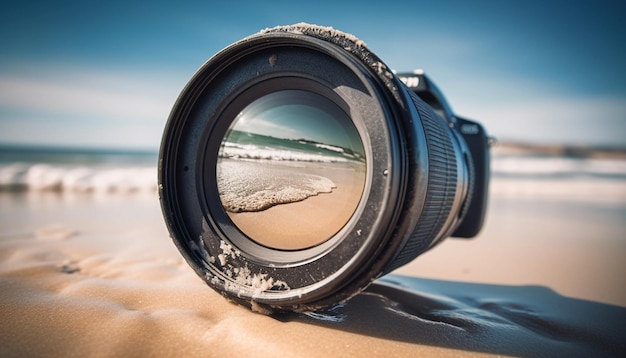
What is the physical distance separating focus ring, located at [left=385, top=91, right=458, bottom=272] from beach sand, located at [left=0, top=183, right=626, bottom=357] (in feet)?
0.64

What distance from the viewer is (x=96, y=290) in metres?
1.19

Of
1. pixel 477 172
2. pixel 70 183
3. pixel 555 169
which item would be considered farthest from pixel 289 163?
pixel 555 169

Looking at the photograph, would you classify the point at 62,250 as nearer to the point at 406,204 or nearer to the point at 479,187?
the point at 406,204

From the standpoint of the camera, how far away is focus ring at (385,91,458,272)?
100 cm

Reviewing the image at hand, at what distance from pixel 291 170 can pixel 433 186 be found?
335 millimetres

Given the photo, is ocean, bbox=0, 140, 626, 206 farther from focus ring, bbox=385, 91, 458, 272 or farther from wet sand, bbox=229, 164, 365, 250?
focus ring, bbox=385, 91, 458, 272

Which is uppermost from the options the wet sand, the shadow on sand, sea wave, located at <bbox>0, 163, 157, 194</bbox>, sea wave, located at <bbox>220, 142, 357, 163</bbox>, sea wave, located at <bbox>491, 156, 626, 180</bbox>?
sea wave, located at <bbox>491, 156, 626, 180</bbox>

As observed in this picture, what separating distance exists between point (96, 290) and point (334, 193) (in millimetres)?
735

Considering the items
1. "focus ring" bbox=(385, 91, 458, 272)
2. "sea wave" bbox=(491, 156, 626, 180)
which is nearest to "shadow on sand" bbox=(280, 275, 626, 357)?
"focus ring" bbox=(385, 91, 458, 272)

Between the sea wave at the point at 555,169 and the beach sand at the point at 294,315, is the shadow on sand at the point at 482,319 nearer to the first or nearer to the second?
the beach sand at the point at 294,315

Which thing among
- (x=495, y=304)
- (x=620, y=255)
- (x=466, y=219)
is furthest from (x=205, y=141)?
(x=620, y=255)

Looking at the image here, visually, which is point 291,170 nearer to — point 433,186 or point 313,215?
point 313,215

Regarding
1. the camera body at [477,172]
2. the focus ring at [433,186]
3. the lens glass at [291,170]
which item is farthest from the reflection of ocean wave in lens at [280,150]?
the camera body at [477,172]

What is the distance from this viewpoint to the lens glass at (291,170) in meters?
0.94
